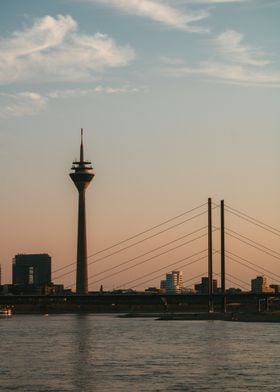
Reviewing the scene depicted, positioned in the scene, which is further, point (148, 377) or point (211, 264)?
point (211, 264)

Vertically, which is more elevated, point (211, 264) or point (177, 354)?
point (211, 264)

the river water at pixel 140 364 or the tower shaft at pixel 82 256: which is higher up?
the tower shaft at pixel 82 256

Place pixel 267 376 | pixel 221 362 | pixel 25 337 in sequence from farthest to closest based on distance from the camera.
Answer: pixel 25 337 < pixel 221 362 < pixel 267 376

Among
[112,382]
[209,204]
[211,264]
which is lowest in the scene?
[112,382]

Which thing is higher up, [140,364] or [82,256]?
[82,256]

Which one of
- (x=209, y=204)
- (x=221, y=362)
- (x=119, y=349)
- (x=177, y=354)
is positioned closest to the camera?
(x=221, y=362)

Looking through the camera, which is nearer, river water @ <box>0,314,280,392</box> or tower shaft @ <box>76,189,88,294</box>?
river water @ <box>0,314,280,392</box>

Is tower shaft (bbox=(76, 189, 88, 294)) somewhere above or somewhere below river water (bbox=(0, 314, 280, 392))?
above

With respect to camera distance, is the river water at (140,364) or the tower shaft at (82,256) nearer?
the river water at (140,364)

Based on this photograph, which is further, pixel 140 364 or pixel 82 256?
pixel 82 256

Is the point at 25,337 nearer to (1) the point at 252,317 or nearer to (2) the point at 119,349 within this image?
(2) the point at 119,349

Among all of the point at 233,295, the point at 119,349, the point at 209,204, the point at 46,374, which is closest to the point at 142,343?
the point at 119,349

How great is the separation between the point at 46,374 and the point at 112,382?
399 centimetres

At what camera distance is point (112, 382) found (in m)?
38.6
